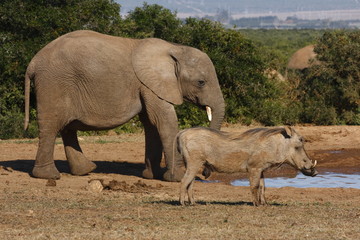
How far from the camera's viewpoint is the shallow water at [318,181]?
14430 millimetres

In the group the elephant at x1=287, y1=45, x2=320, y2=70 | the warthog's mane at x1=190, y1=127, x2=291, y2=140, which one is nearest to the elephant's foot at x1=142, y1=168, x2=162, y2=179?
the warthog's mane at x1=190, y1=127, x2=291, y2=140

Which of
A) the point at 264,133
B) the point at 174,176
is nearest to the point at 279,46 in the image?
the point at 174,176

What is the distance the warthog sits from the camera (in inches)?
413

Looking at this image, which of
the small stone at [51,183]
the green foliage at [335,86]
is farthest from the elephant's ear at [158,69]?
the green foliage at [335,86]

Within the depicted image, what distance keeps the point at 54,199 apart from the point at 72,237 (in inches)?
127

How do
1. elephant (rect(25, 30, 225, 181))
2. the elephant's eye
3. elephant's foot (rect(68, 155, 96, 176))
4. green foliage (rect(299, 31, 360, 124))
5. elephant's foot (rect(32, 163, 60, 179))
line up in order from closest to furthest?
elephant (rect(25, 30, 225, 181))
elephant's foot (rect(32, 163, 60, 179))
the elephant's eye
elephant's foot (rect(68, 155, 96, 176))
green foliage (rect(299, 31, 360, 124))

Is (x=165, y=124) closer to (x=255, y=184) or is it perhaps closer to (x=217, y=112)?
(x=217, y=112)

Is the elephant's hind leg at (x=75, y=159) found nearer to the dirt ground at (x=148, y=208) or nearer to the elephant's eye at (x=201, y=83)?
the dirt ground at (x=148, y=208)

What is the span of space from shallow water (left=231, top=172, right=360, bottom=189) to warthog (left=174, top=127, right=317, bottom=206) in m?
3.79

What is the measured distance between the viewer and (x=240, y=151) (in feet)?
34.5

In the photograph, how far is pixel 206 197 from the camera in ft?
39.3

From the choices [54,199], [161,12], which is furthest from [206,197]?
[161,12]

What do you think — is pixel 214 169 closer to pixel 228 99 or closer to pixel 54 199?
pixel 54 199

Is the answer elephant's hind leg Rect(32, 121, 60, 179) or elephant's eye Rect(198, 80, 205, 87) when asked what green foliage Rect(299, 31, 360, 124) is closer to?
elephant's eye Rect(198, 80, 205, 87)
